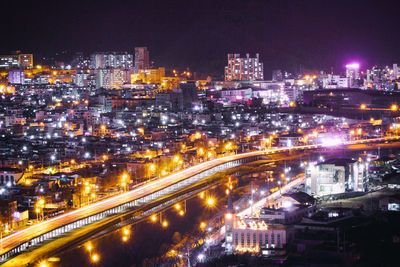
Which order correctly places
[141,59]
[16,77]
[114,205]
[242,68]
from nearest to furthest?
[114,205] < [16,77] < [141,59] < [242,68]

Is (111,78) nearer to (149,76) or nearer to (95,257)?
(149,76)

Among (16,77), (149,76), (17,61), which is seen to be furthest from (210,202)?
(17,61)

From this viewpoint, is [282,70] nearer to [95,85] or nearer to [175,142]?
[95,85]

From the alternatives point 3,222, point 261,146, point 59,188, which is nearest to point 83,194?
point 59,188

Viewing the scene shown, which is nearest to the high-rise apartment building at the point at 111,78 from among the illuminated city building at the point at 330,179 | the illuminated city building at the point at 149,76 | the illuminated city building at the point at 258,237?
the illuminated city building at the point at 149,76

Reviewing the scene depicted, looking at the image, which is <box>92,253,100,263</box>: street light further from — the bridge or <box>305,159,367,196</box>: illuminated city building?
<box>305,159,367,196</box>: illuminated city building

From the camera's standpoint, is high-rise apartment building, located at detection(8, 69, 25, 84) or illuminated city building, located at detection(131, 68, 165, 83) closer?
high-rise apartment building, located at detection(8, 69, 25, 84)

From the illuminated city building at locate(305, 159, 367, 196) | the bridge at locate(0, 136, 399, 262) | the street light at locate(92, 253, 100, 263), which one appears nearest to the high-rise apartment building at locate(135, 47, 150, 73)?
the bridge at locate(0, 136, 399, 262)
